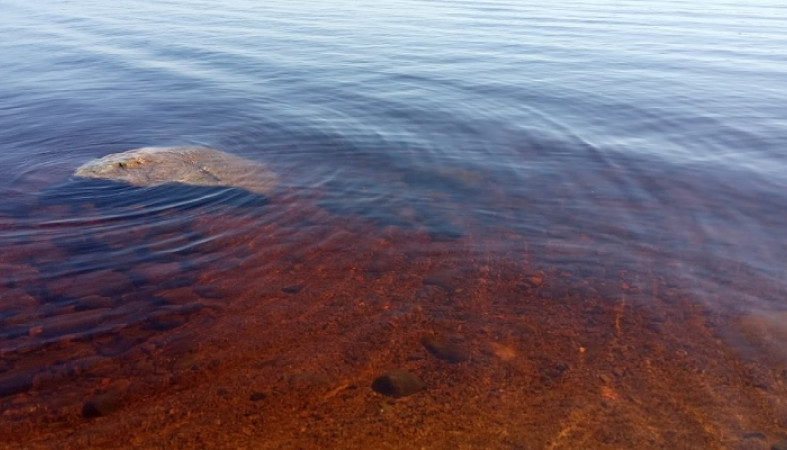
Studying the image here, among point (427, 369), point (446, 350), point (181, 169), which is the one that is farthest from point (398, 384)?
point (181, 169)

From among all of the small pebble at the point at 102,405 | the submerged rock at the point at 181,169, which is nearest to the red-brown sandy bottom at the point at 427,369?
the small pebble at the point at 102,405

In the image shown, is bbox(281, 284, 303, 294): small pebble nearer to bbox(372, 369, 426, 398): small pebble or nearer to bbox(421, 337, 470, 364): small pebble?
bbox(421, 337, 470, 364): small pebble

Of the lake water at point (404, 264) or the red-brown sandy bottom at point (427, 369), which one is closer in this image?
the red-brown sandy bottom at point (427, 369)

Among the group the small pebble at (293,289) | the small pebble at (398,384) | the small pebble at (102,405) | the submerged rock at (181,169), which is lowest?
the small pebble at (102,405)

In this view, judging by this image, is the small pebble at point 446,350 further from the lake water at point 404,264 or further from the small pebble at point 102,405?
the small pebble at point 102,405

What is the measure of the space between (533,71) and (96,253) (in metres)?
11.5

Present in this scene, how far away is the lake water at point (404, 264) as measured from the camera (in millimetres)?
4531

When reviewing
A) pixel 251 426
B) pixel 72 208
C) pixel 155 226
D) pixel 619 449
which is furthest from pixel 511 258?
pixel 72 208

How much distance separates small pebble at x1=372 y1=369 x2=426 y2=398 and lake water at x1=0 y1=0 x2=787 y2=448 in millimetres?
58

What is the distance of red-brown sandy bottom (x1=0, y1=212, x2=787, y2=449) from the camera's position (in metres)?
4.32

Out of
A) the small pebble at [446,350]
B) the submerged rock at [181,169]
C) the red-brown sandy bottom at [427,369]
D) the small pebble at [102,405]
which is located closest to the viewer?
the red-brown sandy bottom at [427,369]

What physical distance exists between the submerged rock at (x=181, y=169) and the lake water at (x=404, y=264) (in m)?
0.26

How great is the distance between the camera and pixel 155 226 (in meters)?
7.23

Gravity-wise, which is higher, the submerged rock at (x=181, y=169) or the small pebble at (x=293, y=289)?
the submerged rock at (x=181, y=169)
